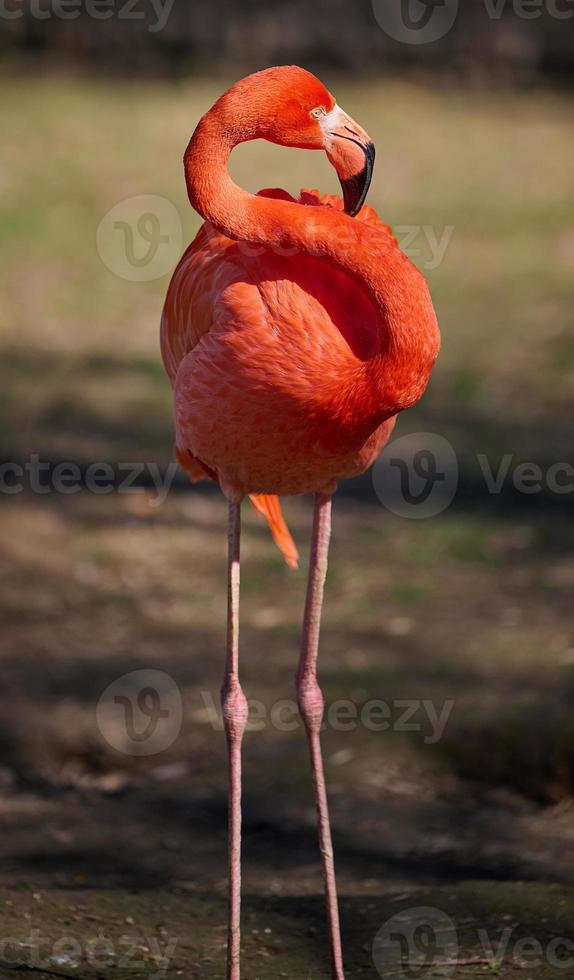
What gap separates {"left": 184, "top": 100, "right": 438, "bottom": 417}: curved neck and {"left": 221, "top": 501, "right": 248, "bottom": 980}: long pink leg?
519 mm

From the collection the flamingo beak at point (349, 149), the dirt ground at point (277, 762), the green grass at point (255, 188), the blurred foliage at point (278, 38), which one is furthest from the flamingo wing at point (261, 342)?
the blurred foliage at point (278, 38)

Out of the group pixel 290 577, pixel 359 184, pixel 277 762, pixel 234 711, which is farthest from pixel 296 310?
pixel 290 577

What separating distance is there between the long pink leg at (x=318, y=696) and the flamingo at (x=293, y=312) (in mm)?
29

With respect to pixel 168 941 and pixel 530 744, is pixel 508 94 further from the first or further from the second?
pixel 168 941

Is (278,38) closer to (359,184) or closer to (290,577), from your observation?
(290,577)

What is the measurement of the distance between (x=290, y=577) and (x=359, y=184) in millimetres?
2899

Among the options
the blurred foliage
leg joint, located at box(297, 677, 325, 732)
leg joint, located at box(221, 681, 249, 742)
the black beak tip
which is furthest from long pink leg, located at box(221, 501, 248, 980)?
the blurred foliage

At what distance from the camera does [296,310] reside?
260 centimetres

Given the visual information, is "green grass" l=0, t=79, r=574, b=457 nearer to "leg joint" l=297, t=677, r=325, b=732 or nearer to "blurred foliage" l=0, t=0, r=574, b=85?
"blurred foliage" l=0, t=0, r=574, b=85

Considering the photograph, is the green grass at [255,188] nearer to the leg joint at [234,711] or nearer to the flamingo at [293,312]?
the leg joint at [234,711]

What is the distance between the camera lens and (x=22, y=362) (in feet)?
23.9

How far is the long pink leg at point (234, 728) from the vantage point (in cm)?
280

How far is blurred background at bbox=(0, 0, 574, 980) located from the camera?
3488mm

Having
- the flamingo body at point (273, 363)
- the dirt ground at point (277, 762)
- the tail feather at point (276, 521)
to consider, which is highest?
the flamingo body at point (273, 363)
